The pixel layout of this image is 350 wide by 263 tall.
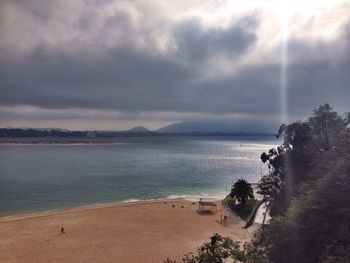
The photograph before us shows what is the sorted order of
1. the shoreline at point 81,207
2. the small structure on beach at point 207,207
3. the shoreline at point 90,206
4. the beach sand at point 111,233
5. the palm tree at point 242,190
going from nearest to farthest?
1. the beach sand at point 111,233
2. the shoreline at point 81,207
3. the shoreline at point 90,206
4. the palm tree at point 242,190
5. the small structure on beach at point 207,207

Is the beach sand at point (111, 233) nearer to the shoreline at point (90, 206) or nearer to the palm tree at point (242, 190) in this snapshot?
the shoreline at point (90, 206)

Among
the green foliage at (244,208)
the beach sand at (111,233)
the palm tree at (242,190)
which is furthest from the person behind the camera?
the palm tree at (242,190)

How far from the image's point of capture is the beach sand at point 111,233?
28531mm

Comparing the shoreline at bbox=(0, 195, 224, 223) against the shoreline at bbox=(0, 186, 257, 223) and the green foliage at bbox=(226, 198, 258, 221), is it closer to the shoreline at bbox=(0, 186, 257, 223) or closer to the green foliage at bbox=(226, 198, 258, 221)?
the shoreline at bbox=(0, 186, 257, 223)

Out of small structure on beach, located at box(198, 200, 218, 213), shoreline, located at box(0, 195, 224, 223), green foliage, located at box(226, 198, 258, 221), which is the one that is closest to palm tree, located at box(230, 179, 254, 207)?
green foliage, located at box(226, 198, 258, 221)

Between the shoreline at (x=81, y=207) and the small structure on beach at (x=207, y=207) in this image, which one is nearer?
the shoreline at (x=81, y=207)

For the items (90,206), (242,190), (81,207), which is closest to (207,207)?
(242,190)

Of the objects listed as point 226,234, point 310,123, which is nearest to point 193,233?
point 226,234

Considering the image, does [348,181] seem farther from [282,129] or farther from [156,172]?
[156,172]

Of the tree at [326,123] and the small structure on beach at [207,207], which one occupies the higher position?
the tree at [326,123]

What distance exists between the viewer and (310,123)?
157 feet

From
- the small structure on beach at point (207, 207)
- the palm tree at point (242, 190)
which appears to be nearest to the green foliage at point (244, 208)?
the palm tree at point (242, 190)

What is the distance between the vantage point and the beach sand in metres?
28.5

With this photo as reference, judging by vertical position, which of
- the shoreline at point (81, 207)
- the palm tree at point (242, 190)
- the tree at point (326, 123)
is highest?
the tree at point (326, 123)
